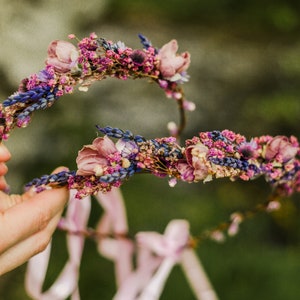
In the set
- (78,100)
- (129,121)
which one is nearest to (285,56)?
(129,121)

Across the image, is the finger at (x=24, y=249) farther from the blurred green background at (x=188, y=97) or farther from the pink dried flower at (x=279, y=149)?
the blurred green background at (x=188, y=97)

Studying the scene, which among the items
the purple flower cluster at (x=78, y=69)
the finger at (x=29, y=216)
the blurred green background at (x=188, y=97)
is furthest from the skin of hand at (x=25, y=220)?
the blurred green background at (x=188, y=97)

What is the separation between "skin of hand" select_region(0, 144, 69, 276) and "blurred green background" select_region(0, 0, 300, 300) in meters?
0.95

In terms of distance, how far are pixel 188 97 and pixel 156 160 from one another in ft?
4.17

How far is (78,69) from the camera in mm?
730

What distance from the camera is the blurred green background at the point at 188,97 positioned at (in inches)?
70.7

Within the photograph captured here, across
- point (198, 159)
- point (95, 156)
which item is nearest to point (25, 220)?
point (95, 156)

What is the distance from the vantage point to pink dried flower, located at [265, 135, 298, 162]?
30.7 inches

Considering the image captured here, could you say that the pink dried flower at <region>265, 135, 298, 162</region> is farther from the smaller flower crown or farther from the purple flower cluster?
the purple flower cluster

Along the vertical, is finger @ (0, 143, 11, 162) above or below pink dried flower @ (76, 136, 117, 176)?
above

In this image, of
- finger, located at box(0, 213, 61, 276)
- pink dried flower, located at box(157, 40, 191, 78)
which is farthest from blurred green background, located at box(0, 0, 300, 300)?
pink dried flower, located at box(157, 40, 191, 78)

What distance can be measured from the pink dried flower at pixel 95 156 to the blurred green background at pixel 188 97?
3.53 ft

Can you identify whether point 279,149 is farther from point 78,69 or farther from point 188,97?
point 188,97

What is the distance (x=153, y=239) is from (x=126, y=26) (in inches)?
39.9
